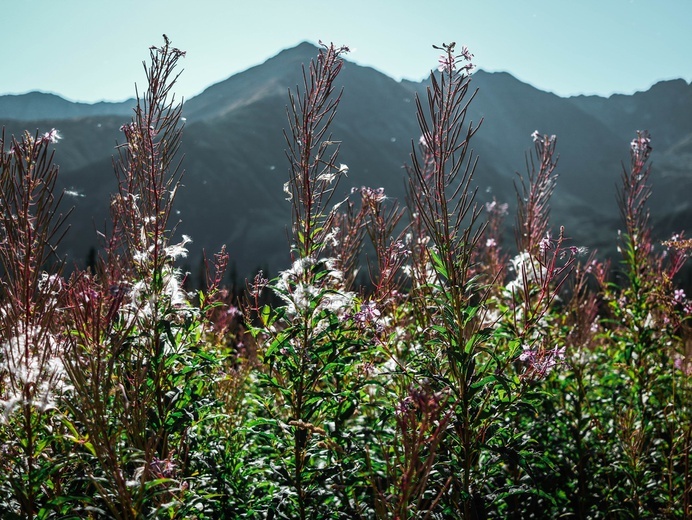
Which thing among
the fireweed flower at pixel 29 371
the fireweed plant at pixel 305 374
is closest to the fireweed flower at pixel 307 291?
the fireweed plant at pixel 305 374

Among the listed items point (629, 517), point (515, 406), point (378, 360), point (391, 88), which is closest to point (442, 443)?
point (515, 406)

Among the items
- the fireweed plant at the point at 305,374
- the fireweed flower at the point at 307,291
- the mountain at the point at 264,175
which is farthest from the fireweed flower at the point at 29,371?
the mountain at the point at 264,175

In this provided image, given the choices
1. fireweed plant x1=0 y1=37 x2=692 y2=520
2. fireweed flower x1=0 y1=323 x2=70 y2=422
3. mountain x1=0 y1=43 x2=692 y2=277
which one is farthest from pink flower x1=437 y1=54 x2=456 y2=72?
mountain x1=0 y1=43 x2=692 y2=277

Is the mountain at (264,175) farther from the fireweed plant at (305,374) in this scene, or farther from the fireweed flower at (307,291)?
the fireweed flower at (307,291)

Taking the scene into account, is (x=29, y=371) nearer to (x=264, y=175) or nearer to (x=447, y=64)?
(x=447, y=64)

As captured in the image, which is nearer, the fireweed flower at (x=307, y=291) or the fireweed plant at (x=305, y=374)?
the fireweed plant at (x=305, y=374)

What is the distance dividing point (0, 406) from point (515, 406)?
7.63 feet

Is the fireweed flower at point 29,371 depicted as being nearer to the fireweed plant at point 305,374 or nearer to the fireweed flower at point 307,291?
the fireweed plant at point 305,374

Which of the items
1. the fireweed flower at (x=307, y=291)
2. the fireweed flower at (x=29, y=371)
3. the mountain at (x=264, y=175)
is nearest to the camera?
the fireweed flower at (x=29, y=371)

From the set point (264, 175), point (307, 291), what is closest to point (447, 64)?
point (307, 291)

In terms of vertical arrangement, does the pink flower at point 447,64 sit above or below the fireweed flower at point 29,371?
above

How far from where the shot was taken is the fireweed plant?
2.16m

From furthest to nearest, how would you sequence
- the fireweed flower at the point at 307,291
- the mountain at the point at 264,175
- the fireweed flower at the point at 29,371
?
the mountain at the point at 264,175 < the fireweed flower at the point at 307,291 < the fireweed flower at the point at 29,371

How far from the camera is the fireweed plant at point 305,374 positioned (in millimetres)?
2164
